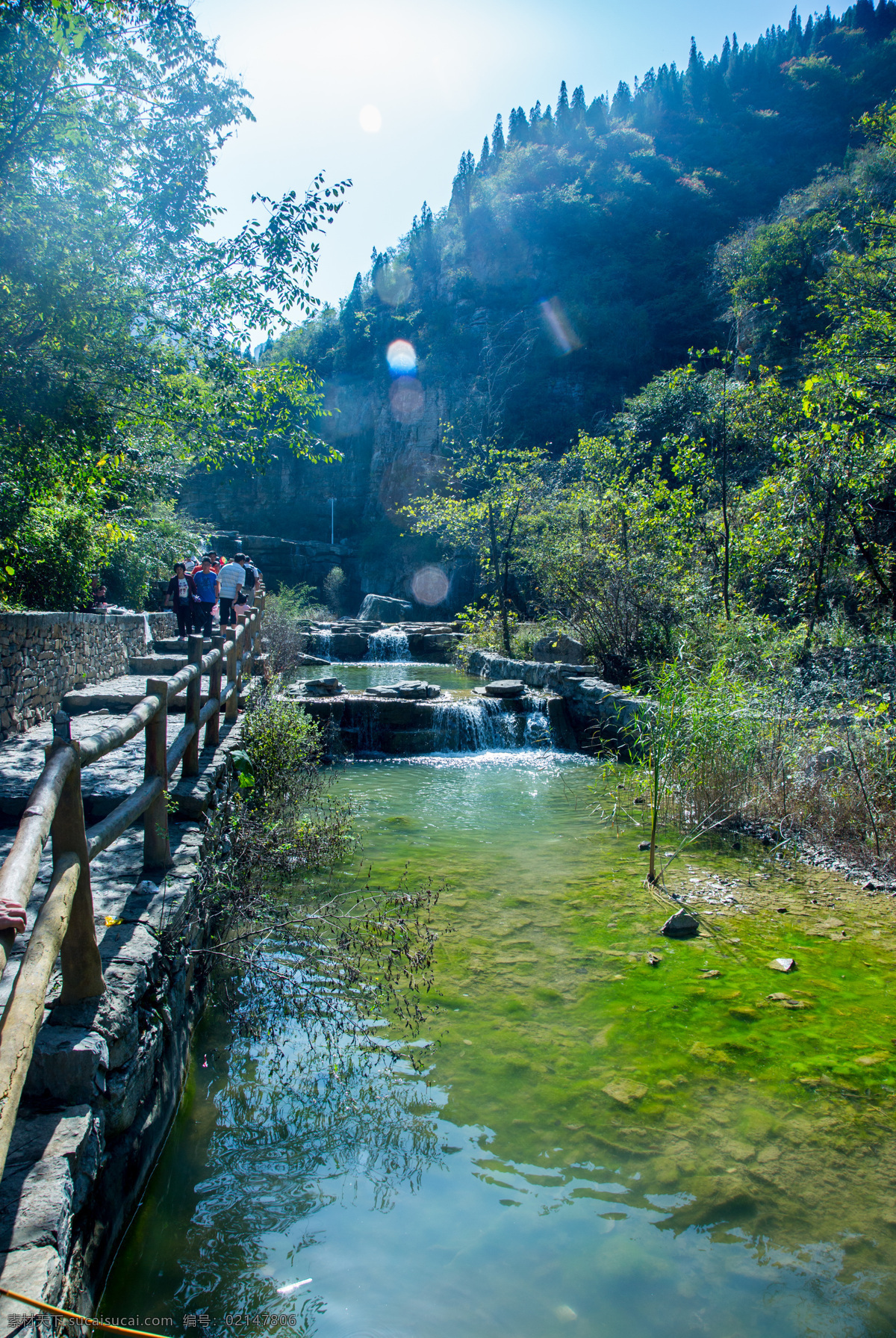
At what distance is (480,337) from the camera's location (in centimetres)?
4881

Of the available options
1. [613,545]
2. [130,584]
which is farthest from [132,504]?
[613,545]

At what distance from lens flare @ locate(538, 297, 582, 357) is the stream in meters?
45.8

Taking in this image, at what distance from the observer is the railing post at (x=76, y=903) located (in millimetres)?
2291

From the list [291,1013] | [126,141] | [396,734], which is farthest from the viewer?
[396,734]

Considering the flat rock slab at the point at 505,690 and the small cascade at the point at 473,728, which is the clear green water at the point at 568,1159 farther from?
the flat rock slab at the point at 505,690

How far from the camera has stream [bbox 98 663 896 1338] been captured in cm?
→ 223

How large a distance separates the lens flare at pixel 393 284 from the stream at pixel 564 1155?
200ft

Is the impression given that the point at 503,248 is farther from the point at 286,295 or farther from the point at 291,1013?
the point at 291,1013

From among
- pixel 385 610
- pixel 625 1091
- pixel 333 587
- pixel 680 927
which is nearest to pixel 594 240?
pixel 333 587

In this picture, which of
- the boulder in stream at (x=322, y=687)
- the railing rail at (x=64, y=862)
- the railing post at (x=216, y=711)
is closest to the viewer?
the railing rail at (x=64, y=862)

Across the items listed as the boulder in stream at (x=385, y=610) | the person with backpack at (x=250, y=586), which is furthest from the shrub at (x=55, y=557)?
the boulder in stream at (x=385, y=610)

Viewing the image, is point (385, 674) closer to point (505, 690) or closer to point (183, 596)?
point (505, 690)

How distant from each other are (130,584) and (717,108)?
7719 cm

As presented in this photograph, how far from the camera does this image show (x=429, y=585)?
40.7 m
